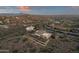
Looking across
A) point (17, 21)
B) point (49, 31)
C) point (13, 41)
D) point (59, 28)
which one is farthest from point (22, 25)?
point (59, 28)

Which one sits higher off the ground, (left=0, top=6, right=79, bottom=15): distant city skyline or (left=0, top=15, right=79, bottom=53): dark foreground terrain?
(left=0, top=6, right=79, bottom=15): distant city skyline

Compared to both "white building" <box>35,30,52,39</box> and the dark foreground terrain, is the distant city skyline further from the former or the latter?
"white building" <box>35,30,52,39</box>

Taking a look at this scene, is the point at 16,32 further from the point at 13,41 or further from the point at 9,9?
the point at 9,9

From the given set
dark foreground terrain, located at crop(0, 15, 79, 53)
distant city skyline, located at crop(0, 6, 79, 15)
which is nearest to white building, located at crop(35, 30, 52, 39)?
dark foreground terrain, located at crop(0, 15, 79, 53)

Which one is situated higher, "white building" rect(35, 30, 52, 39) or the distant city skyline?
the distant city skyline

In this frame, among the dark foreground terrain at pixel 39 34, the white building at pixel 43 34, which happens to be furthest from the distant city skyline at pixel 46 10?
the white building at pixel 43 34

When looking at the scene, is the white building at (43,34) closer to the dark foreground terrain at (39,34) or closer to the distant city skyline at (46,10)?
the dark foreground terrain at (39,34)

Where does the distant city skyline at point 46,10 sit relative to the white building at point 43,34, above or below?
above
